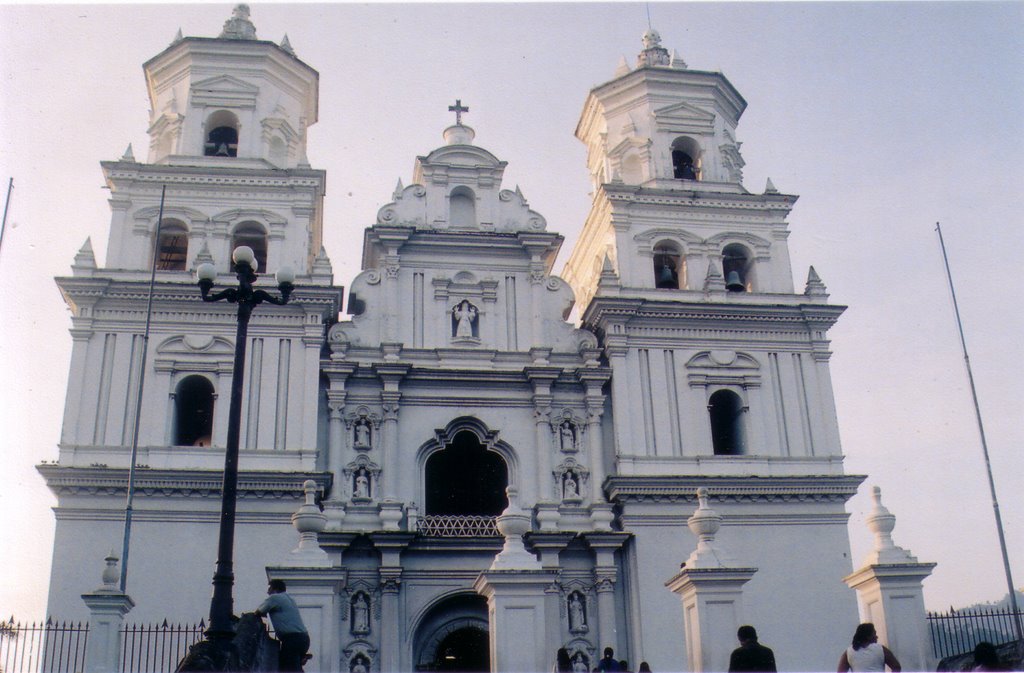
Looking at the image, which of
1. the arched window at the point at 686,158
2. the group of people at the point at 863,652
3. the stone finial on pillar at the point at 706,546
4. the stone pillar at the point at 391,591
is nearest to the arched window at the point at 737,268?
the arched window at the point at 686,158

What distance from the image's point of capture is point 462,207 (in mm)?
29328

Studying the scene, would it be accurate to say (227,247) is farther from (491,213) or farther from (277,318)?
(491,213)

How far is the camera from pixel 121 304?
2645 cm

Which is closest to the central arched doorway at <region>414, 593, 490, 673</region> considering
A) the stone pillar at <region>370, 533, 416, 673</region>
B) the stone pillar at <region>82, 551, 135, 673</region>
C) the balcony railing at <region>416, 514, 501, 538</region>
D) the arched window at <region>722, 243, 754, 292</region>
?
the stone pillar at <region>370, 533, 416, 673</region>

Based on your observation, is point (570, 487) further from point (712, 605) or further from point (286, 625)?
point (286, 625)

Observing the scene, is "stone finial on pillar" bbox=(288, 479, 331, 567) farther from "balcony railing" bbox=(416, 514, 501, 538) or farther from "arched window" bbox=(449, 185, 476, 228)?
"arched window" bbox=(449, 185, 476, 228)

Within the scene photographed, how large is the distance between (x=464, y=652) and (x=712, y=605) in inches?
435

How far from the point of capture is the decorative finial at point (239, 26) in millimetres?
30984

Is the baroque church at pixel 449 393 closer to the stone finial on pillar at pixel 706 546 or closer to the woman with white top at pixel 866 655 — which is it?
the stone finial on pillar at pixel 706 546

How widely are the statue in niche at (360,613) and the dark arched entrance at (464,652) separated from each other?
175cm

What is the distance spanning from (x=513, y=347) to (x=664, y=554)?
5999 mm

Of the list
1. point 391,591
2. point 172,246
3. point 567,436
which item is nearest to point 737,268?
point 567,436

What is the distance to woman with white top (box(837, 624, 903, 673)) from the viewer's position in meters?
12.1

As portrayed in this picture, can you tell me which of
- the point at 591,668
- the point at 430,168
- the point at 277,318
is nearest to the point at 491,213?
the point at 430,168
